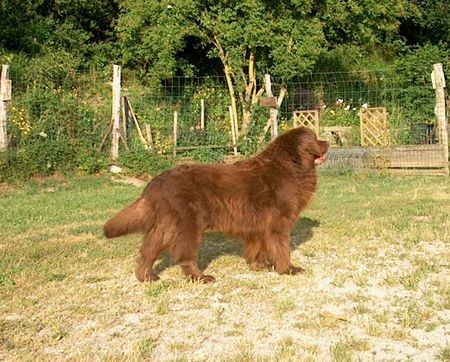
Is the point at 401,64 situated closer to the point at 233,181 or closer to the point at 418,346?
the point at 233,181

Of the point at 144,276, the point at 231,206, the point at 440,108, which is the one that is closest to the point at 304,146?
the point at 231,206

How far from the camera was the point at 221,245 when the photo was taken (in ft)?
22.8

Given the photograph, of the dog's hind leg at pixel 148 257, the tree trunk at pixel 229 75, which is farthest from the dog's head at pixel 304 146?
the tree trunk at pixel 229 75

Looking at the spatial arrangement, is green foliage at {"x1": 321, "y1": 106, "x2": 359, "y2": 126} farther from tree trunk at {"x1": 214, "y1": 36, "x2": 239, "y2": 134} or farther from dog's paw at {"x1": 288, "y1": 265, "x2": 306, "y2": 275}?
dog's paw at {"x1": 288, "y1": 265, "x2": 306, "y2": 275}

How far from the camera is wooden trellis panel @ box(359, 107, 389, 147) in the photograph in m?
17.7

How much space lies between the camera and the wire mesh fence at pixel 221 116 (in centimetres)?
1379

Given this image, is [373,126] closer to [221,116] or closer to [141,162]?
[221,116]

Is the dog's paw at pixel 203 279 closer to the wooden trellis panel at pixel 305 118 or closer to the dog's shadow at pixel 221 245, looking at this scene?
the dog's shadow at pixel 221 245

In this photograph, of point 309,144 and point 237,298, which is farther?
point 309,144

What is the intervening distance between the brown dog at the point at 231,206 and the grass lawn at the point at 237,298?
0.27 meters

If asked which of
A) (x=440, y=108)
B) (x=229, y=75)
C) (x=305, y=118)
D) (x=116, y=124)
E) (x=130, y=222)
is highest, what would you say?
(x=229, y=75)

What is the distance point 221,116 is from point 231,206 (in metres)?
14.2

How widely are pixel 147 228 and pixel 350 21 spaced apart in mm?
15078

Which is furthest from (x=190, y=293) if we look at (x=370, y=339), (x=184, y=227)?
(x=370, y=339)
